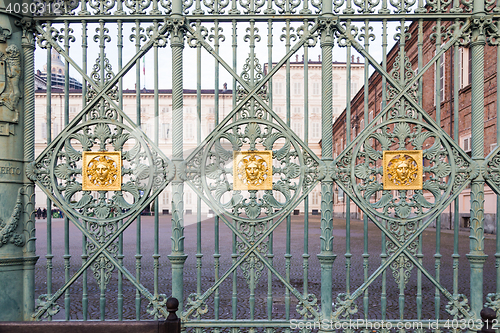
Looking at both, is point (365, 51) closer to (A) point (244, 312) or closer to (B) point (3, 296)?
(A) point (244, 312)

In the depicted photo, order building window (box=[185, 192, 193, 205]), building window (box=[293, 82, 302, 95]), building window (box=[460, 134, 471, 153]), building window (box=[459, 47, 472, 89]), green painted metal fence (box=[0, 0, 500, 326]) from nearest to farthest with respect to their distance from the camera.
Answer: green painted metal fence (box=[0, 0, 500, 326]), building window (box=[459, 47, 472, 89]), building window (box=[460, 134, 471, 153]), building window (box=[293, 82, 302, 95]), building window (box=[185, 192, 193, 205])

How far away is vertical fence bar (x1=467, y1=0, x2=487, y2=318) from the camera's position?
15.4 ft

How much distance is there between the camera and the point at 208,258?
12.1 m

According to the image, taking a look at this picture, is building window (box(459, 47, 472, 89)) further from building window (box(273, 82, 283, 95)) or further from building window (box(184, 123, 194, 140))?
building window (box(184, 123, 194, 140))

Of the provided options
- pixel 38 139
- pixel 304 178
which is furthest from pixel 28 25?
pixel 38 139

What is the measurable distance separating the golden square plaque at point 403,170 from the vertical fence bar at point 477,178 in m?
0.67

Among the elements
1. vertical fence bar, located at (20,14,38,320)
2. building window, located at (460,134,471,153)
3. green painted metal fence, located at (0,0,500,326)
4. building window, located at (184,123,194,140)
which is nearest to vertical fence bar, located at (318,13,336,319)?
green painted metal fence, located at (0,0,500,326)

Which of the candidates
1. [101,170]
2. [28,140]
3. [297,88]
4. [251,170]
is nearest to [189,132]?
[297,88]

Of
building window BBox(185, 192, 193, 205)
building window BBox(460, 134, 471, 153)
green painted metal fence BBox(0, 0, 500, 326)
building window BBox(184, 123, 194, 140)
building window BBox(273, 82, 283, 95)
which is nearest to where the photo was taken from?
green painted metal fence BBox(0, 0, 500, 326)

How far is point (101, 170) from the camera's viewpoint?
476 cm

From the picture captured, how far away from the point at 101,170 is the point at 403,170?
3709 mm

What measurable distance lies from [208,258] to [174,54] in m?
8.55

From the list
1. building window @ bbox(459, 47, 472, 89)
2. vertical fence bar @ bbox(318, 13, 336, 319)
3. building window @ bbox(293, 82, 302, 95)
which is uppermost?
building window @ bbox(293, 82, 302, 95)

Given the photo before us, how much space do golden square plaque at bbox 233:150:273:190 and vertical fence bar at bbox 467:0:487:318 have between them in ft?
8.26
